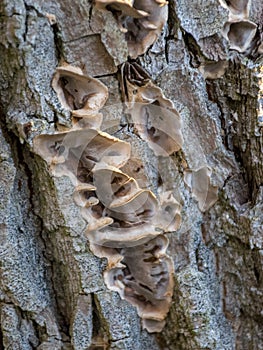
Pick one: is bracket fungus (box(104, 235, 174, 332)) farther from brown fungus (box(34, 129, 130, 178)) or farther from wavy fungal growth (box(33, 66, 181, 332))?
brown fungus (box(34, 129, 130, 178))

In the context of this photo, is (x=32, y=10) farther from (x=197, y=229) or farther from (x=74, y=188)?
(x=197, y=229)

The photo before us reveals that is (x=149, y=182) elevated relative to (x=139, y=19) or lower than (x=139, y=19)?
lower

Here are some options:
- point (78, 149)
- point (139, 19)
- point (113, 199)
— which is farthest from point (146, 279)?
point (139, 19)

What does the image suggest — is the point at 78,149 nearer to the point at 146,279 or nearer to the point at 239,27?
the point at 146,279

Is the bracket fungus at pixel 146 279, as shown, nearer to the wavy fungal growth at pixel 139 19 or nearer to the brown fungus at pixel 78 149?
the brown fungus at pixel 78 149

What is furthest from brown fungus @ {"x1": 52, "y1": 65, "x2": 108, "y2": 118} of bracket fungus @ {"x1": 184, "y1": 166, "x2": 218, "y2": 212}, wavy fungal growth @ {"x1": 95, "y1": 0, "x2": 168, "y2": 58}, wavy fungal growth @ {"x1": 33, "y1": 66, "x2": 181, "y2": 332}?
bracket fungus @ {"x1": 184, "y1": 166, "x2": 218, "y2": 212}

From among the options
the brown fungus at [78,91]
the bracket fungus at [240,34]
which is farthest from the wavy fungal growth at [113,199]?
the bracket fungus at [240,34]

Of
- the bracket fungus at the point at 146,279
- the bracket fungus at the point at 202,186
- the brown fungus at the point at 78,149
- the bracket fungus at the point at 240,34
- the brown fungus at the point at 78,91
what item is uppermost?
the bracket fungus at the point at 240,34
